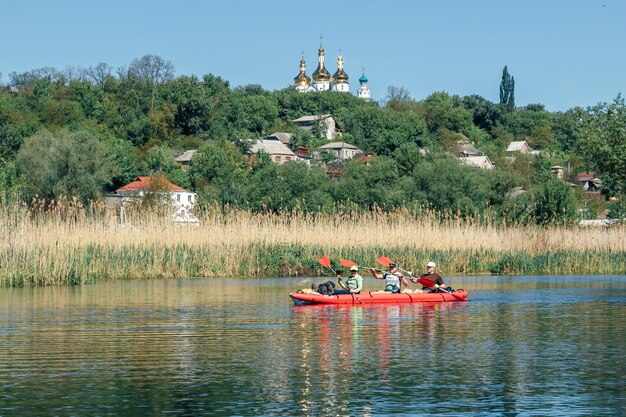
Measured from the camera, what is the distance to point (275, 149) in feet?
507

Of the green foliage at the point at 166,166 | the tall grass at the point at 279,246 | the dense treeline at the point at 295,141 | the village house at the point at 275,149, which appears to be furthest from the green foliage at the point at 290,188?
the village house at the point at 275,149

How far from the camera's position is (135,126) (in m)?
134

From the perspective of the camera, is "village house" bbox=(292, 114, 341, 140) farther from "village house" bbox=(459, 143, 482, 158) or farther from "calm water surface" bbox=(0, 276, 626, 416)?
"calm water surface" bbox=(0, 276, 626, 416)

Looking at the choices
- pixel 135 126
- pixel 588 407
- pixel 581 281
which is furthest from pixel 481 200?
pixel 135 126

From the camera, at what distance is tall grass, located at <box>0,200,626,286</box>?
3841 cm

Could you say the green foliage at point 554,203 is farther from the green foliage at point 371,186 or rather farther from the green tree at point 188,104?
the green tree at point 188,104

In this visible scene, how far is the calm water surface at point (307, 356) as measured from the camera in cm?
1561

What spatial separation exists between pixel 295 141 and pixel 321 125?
37.4 ft

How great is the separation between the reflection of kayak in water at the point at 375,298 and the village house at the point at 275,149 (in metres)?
116

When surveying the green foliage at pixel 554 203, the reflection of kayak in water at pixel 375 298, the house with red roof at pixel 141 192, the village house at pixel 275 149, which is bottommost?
the reflection of kayak in water at pixel 375 298

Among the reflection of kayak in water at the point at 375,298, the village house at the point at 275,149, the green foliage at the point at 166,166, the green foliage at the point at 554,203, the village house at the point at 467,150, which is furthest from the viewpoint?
the village house at the point at 467,150

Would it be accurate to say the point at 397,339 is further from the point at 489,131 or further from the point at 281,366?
the point at 489,131

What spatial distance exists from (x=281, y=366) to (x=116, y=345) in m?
4.21

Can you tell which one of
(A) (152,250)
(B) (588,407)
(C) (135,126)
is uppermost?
(C) (135,126)
